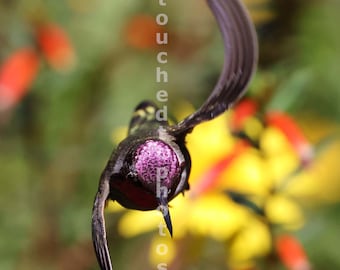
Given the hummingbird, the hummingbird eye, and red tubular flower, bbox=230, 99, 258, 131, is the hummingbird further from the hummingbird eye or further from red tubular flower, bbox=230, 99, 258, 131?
red tubular flower, bbox=230, 99, 258, 131

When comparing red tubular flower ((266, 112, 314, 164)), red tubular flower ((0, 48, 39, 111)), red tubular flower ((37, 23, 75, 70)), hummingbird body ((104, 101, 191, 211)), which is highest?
red tubular flower ((37, 23, 75, 70))

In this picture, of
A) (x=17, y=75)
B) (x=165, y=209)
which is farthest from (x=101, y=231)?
(x=17, y=75)

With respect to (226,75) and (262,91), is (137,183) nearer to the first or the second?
(226,75)

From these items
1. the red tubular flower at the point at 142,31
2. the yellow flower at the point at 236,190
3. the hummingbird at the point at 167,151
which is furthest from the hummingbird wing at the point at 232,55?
the red tubular flower at the point at 142,31

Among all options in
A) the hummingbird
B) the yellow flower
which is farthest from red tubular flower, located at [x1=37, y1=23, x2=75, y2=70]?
the hummingbird

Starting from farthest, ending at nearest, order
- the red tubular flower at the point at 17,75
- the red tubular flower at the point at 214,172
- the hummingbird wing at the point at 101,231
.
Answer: the red tubular flower at the point at 17,75 < the red tubular flower at the point at 214,172 < the hummingbird wing at the point at 101,231

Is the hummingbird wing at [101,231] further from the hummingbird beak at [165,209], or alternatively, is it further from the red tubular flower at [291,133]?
the red tubular flower at [291,133]

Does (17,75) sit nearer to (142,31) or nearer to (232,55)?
(142,31)
